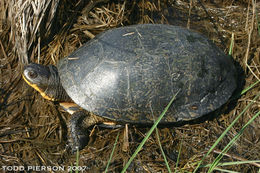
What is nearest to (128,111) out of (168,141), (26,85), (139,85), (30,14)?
(139,85)

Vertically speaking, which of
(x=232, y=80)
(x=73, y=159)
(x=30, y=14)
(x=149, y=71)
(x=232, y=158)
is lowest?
(x=73, y=159)

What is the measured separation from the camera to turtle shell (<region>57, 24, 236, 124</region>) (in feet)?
9.88

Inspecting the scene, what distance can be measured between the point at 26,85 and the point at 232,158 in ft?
8.61

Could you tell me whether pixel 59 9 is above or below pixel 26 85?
above

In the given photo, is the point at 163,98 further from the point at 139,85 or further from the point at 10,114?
the point at 10,114

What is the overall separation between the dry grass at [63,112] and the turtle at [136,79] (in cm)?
24

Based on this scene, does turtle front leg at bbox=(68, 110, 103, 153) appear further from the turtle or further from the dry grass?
the dry grass

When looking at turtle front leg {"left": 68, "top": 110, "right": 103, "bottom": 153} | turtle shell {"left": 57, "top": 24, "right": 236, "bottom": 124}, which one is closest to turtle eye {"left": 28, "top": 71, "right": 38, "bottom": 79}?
turtle shell {"left": 57, "top": 24, "right": 236, "bottom": 124}

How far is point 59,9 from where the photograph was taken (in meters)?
3.84

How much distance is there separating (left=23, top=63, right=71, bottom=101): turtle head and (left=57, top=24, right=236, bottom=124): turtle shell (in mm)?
130

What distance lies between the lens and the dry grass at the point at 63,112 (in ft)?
10.3

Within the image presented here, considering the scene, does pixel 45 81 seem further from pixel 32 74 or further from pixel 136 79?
pixel 136 79

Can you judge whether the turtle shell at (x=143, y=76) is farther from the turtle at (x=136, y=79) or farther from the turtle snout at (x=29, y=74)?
the turtle snout at (x=29, y=74)

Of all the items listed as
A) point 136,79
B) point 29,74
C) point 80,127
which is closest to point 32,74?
point 29,74
